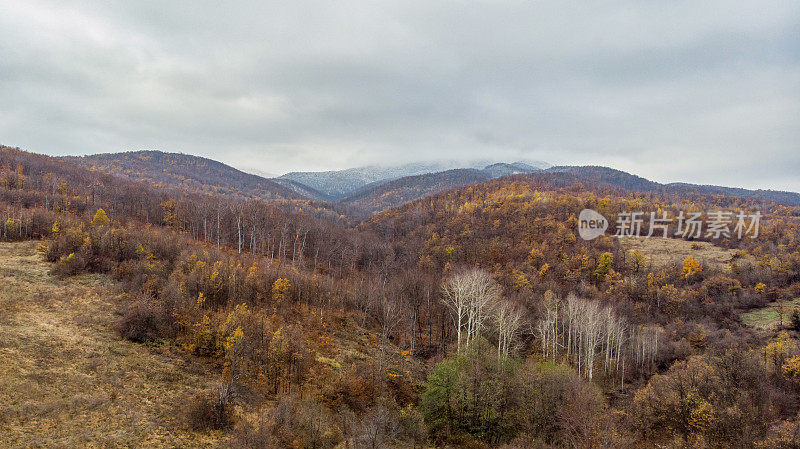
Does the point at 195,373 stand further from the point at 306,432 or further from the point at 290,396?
the point at 306,432

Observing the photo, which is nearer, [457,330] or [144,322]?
[144,322]

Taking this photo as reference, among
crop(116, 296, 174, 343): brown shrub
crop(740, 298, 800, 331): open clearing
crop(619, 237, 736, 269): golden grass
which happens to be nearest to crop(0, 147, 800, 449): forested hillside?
crop(116, 296, 174, 343): brown shrub

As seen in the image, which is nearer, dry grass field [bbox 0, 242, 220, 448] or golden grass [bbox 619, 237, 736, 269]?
dry grass field [bbox 0, 242, 220, 448]

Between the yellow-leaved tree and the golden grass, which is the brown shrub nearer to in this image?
the yellow-leaved tree

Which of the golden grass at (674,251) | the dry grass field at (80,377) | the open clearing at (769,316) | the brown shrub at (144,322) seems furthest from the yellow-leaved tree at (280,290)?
the golden grass at (674,251)

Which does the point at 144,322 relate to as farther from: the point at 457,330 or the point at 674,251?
the point at 674,251

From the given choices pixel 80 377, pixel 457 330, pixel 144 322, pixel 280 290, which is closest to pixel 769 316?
pixel 457 330
